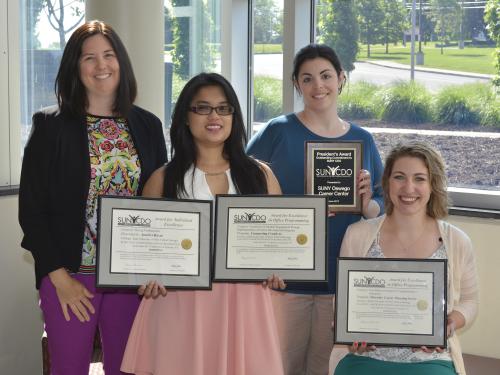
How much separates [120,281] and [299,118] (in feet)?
3.56

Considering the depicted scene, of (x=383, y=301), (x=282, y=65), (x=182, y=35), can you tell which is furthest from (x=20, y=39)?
(x=383, y=301)

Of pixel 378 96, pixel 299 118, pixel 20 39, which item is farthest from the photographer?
pixel 378 96

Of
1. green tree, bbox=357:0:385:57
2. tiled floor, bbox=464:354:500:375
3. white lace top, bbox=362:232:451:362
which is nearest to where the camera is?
white lace top, bbox=362:232:451:362

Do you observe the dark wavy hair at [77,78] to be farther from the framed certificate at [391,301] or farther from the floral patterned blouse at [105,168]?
the framed certificate at [391,301]

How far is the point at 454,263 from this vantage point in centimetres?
290

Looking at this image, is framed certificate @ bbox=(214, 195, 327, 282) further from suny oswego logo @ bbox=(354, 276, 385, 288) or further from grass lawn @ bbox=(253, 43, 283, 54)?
grass lawn @ bbox=(253, 43, 283, 54)

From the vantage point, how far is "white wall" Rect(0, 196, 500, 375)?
390 cm

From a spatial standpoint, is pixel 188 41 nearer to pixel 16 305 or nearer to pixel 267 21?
pixel 267 21

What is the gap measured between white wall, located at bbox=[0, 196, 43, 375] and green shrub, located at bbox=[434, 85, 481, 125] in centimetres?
234

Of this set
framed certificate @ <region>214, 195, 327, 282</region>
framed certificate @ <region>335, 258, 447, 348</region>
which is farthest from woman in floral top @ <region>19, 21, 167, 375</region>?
framed certificate @ <region>335, 258, 447, 348</region>

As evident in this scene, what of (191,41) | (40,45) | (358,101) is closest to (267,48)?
(191,41)

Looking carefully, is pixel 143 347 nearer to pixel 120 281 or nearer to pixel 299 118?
pixel 120 281

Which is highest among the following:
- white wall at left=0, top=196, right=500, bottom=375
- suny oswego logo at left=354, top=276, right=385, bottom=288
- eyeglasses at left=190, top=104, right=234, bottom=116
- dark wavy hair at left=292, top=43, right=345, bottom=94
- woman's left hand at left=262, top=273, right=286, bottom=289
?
dark wavy hair at left=292, top=43, right=345, bottom=94

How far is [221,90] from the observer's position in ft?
8.94
